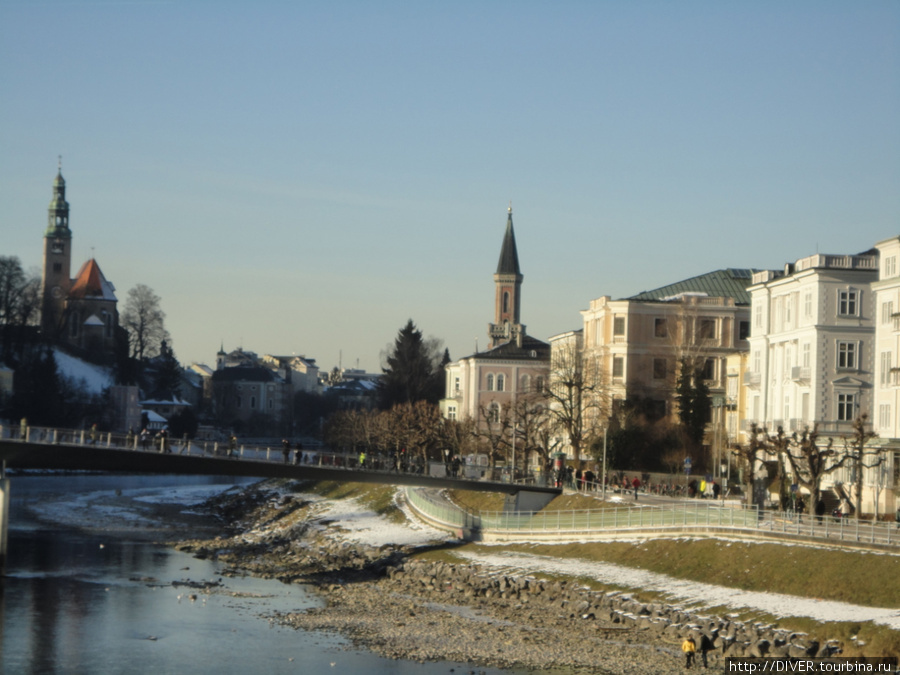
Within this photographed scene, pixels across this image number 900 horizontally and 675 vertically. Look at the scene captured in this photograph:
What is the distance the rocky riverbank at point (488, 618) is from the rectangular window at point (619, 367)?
81.9 feet

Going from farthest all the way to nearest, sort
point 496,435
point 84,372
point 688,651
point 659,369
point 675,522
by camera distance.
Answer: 1. point 84,372
2. point 659,369
3. point 496,435
4. point 675,522
5. point 688,651

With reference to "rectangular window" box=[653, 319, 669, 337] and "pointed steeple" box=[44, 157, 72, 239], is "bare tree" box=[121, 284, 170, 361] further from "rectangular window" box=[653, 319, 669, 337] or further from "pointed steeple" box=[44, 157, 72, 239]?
"rectangular window" box=[653, 319, 669, 337]

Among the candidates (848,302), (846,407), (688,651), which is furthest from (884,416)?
(688,651)

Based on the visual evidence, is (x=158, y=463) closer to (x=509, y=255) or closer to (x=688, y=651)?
(x=688, y=651)

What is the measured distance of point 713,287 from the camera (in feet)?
285

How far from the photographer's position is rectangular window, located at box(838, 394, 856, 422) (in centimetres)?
6056

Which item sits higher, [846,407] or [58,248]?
[58,248]

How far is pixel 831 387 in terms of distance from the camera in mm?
60906

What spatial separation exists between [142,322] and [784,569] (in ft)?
459

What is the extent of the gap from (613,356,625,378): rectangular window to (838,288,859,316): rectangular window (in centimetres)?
2224

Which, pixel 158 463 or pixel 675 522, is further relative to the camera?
pixel 158 463

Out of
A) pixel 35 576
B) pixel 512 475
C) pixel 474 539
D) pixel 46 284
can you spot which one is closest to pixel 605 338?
pixel 512 475

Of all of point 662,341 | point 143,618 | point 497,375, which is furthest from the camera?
point 497,375

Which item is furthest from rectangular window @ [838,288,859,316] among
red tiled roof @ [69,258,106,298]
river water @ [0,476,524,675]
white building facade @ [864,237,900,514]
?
red tiled roof @ [69,258,106,298]
